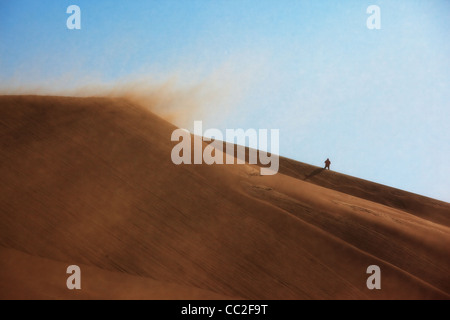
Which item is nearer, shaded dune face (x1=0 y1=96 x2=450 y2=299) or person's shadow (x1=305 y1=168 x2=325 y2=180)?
shaded dune face (x1=0 y1=96 x2=450 y2=299)

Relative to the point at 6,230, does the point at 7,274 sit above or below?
below

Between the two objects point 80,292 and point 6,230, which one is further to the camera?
point 6,230

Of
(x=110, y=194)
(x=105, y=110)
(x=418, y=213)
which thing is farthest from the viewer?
(x=418, y=213)

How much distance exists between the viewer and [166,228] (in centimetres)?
1087

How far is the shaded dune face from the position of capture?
9.07m

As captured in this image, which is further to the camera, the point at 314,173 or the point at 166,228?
the point at 314,173

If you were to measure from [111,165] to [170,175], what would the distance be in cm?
227

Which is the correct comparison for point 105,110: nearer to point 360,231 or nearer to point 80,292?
point 80,292

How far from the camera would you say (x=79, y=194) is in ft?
38.5

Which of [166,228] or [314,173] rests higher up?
[314,173]

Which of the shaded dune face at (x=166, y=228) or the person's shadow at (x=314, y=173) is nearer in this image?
the shaded dune face at (x=166, y=228)

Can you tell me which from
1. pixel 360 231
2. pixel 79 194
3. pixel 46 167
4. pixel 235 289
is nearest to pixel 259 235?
pixel 235 289

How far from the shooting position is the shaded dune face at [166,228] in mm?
9070

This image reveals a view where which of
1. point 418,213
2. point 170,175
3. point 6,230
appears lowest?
point 418,213
